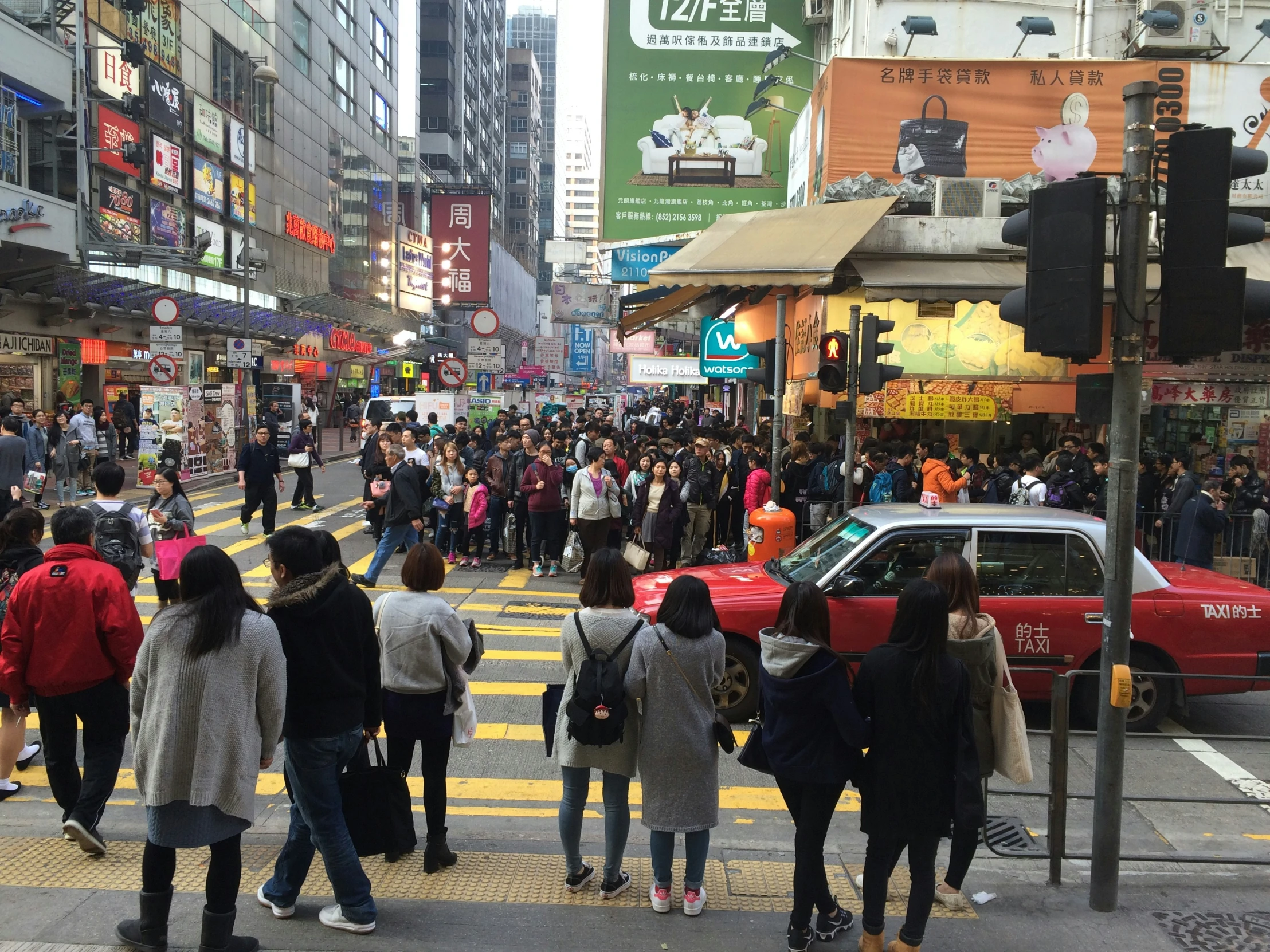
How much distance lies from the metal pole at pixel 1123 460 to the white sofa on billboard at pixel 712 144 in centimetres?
2034

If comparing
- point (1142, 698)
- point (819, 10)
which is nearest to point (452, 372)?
point (819, 10)

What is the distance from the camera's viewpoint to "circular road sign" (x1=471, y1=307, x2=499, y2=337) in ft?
76.6

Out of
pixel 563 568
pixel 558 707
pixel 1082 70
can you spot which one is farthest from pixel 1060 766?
pixel 1082 70

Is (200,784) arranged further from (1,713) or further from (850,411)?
(850,411)

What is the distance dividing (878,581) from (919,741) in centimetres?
332

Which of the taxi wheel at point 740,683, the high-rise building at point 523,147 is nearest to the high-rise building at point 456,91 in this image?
the high-rise building at point 523,147

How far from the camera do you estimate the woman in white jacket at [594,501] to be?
1178 centimetres

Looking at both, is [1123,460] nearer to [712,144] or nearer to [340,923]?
[340,923]

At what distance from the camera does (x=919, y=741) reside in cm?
373

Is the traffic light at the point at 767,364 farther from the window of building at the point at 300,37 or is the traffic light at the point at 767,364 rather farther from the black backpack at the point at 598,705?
the window of building at the point at 300,37

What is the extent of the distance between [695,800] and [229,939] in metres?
1.87

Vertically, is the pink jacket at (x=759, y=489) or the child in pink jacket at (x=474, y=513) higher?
the pink jacket at (x=759, y=489)

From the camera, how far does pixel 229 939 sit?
374 centimetres

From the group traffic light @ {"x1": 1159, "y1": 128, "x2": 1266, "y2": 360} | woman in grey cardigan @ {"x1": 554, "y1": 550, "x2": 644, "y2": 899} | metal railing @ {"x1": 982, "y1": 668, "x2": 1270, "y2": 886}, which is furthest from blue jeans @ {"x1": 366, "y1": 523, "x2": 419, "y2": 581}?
traffic light @ {"x1": 1159, "y1": 128, "x2": 1266, "y2": 360}
